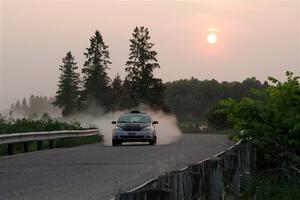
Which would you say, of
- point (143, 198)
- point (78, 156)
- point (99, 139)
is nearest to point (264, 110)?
point (143, 198)

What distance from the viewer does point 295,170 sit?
11.1 m

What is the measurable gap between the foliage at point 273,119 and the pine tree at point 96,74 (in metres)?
101

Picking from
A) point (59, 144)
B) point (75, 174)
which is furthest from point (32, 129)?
point (75, 174)

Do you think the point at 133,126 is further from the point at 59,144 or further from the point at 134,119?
the point at 59,144

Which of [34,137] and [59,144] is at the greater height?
[34,137]

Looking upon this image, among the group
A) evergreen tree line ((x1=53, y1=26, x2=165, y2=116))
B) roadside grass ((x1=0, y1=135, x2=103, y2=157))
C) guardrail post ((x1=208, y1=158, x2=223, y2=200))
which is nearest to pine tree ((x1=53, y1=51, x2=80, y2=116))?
evergreen tree line ((x1=53, y1=26, x2=165, y2=116))

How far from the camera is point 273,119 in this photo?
11.9 m

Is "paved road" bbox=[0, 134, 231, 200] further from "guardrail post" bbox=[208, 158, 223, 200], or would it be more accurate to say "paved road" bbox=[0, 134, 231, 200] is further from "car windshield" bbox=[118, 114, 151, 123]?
"car windshield" bbox=[118, 114, 151, 123]

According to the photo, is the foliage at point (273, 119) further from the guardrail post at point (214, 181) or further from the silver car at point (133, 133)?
the silver car at point (133, 133)

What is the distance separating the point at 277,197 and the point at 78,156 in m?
11.6

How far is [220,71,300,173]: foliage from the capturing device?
1159cm

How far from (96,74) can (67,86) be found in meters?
26.1

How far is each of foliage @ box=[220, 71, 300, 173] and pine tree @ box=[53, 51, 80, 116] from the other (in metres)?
124

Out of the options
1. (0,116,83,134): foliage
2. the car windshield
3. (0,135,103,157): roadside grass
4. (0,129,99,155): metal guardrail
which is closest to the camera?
(0,129,99,155): metal guardrail
